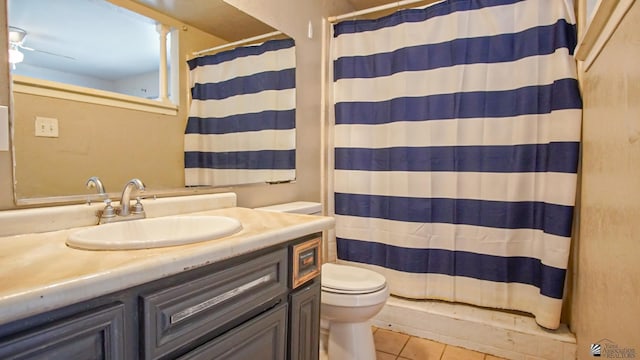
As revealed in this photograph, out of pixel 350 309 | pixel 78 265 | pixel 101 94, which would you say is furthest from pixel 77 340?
pixel 350 309

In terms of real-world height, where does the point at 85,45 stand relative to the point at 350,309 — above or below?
above

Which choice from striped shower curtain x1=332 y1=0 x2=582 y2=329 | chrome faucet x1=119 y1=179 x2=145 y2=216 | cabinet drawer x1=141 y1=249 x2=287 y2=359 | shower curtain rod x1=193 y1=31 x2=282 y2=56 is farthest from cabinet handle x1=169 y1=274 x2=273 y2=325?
striped shower curtain x1=332 y1=0 x2=582 y2=329

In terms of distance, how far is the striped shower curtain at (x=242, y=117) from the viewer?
4.60ft

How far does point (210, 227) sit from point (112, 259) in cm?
45

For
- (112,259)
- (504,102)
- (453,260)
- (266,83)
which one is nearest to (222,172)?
(266,83)

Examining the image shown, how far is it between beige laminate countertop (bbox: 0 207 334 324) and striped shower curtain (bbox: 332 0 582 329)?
4.15 ft

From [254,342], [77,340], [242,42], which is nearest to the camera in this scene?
[77,340]

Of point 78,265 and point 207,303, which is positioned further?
point 207,303

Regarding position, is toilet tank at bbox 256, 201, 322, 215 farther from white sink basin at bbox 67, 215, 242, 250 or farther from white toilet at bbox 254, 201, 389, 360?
white sink basin at bbox 67, 215, 242, 250

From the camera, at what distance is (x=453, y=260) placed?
6.25 feet

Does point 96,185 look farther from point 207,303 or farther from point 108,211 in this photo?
point 207,303

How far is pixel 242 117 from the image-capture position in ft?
5.42

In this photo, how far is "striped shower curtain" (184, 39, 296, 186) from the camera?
1402mm

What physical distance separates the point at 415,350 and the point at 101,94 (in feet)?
6.15
